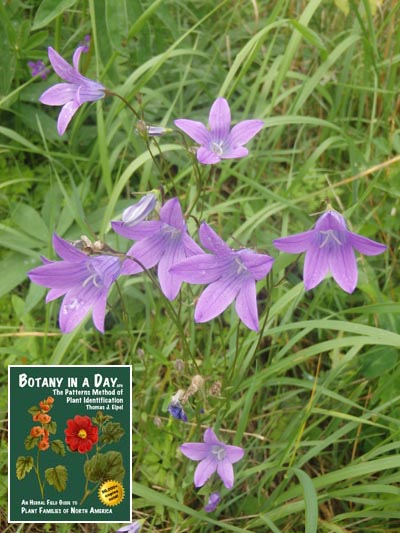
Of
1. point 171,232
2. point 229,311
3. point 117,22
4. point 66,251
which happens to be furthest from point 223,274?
point 117,22

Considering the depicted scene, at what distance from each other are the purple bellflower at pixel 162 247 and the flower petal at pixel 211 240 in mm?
66

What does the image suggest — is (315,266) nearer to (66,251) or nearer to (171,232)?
(171,232)

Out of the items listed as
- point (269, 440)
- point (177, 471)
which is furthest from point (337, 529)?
point (177, 471)

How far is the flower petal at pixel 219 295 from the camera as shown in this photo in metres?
1.52

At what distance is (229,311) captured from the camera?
2.43 meters

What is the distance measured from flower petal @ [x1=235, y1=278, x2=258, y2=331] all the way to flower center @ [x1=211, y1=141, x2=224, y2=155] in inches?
11.8

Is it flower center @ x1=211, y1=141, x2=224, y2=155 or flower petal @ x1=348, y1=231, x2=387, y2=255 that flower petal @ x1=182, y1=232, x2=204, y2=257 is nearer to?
flower center @ x1=211, y1=141, x2=224, y2=155

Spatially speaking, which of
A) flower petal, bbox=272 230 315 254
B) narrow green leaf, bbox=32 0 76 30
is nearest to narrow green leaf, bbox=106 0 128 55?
narrow green leaf, bbox=32 0 76 30

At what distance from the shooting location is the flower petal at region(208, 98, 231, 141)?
1577mm

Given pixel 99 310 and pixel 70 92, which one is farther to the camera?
pixel 70 92

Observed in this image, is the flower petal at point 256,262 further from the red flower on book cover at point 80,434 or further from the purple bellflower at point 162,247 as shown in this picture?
the red flower on book cover at point 80,434

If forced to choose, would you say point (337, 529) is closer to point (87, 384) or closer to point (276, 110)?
point (87, 384)

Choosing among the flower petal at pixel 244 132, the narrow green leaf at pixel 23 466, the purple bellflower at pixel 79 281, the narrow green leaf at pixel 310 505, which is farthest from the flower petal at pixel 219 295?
the narrow green leaf at pixel 23 466

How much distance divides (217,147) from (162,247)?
26 cm
